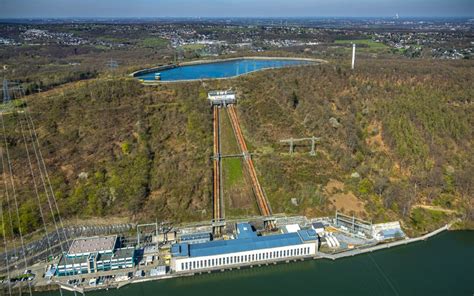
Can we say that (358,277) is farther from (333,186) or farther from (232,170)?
(232,170)

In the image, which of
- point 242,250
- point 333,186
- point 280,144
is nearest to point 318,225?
point 333,186

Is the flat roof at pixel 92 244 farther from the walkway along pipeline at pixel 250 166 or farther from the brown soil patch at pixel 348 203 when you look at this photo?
the brown soil patch at pixel 348 203

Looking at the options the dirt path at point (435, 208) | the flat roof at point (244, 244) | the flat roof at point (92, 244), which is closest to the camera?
the flat roof at point (244, 244)

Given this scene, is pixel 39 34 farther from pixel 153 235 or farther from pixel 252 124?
pixel 153 235

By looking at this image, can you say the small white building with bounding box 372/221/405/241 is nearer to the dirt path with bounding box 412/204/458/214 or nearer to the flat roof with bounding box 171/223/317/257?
the dirt path with bounding box 412/204/458/214

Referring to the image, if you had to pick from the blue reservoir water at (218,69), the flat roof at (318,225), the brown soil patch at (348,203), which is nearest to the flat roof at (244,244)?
the flat roof at (318,225)

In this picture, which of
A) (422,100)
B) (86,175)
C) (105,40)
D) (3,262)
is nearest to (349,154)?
(422,100)

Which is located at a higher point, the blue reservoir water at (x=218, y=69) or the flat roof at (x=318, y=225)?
the blue reservoir water at (x=218, y=69)

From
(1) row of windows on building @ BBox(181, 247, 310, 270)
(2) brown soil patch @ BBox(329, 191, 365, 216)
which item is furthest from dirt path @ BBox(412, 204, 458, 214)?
(1) row of windows on building @ BBox(181, 247, 310, 270)
